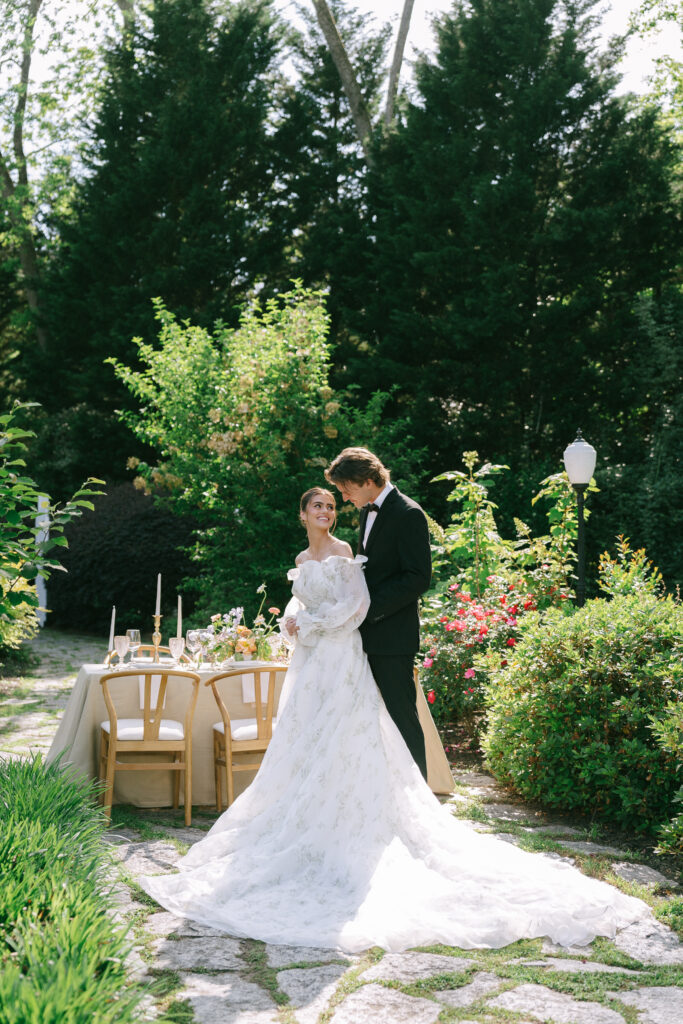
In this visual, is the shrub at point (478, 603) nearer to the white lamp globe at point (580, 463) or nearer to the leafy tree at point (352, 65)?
the white lamp globe at point (580, 463)

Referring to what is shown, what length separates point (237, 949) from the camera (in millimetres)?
3545

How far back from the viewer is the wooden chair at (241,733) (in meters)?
5.58

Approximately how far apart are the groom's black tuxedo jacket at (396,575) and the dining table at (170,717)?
3.70 feet

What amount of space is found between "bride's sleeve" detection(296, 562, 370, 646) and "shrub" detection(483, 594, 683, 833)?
1596 mm

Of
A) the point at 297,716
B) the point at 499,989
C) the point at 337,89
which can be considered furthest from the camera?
the point at 337,89

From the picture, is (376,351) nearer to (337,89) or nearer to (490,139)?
(490,139)

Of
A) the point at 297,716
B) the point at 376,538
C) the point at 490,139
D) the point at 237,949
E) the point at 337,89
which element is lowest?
the point at 237,949

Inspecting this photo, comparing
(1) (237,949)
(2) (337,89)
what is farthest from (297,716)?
(2) (337,89)

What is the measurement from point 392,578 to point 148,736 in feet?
5.94

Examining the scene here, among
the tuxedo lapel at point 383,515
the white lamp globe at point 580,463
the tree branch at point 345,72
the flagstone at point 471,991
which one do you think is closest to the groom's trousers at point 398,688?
the tuxedo lapel at point 383,515

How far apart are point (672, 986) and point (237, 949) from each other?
1.47m

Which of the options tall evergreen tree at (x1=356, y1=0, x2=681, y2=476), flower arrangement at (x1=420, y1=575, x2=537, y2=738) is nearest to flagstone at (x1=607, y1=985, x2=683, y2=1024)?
flower arrangement at (x1=420, y1=575, x2=537, y2=738)

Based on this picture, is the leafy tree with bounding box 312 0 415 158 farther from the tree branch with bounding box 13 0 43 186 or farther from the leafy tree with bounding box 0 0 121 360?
the tree branch with bounding box 13 0 43 186

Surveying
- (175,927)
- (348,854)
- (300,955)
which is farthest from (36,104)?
(300,955)
